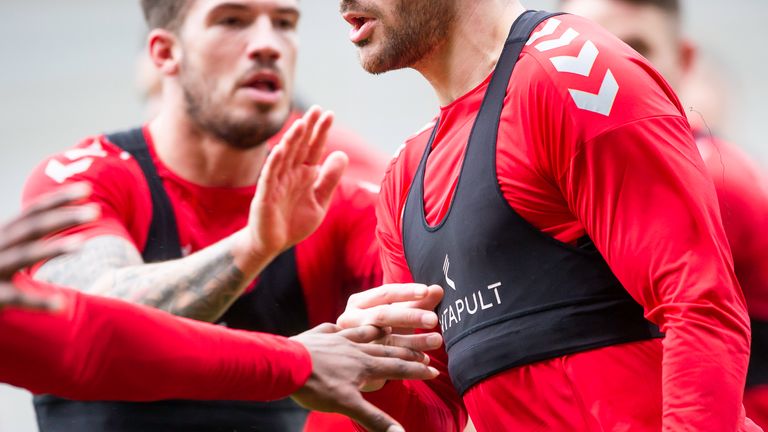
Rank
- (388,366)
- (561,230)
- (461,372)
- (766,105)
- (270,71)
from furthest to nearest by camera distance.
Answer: (766,105) < (270,71) < (388,366) < (461,372) < (561,230)

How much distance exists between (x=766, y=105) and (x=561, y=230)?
25.8 feet

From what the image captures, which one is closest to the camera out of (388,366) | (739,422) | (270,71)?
(739,422)

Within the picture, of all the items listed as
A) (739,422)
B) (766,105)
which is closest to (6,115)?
(766,105)

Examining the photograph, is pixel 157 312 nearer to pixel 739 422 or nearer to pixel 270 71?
pixel 739 422

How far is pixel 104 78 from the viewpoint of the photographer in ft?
33.4

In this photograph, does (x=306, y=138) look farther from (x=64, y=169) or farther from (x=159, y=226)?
(x=64, y=169)

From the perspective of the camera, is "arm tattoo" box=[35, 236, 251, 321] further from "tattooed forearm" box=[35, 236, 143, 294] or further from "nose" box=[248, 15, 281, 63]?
"nose" box=[248, 15, 281, 63]

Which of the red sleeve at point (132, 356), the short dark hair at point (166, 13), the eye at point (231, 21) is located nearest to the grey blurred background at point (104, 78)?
the short dark hair at point (166, 13)

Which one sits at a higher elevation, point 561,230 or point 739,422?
point 561,230

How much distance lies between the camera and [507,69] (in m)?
2.25

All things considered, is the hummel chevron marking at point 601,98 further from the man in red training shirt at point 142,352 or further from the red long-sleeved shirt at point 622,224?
the man in red training shirt at point 142,352

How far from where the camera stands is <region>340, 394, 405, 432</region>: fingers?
2.46m

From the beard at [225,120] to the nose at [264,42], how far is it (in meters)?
0.17

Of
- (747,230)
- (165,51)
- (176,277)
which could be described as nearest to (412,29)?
(176,277)
